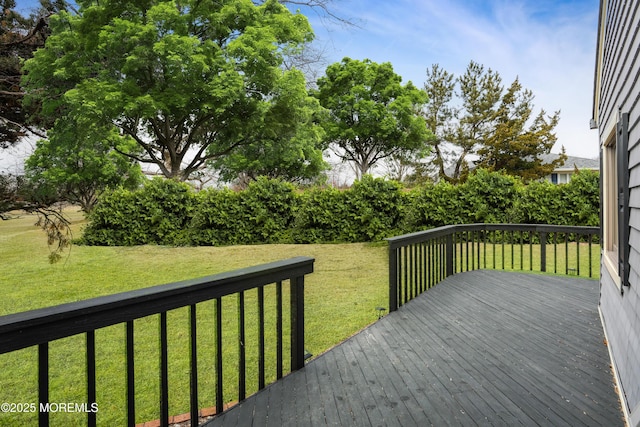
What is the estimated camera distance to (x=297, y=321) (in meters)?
2.58

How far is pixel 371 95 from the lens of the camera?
2181 cm

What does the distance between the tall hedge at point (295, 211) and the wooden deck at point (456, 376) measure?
18.8ft

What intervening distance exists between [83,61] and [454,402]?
15.3 meters

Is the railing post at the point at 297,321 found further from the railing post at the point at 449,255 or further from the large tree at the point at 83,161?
the large tree at the point at 83,161

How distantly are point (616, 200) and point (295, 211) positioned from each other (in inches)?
325

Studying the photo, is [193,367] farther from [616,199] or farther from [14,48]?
[14,48]

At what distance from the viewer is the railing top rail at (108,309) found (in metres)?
1.20

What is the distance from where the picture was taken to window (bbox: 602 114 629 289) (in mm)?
2150

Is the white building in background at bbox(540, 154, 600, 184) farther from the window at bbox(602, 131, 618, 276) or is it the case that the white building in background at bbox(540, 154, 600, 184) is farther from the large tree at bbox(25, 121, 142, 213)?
the window at bbox(602, 131, 618, 276)

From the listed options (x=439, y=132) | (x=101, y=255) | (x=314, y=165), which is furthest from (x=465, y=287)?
(x=439, y=132)

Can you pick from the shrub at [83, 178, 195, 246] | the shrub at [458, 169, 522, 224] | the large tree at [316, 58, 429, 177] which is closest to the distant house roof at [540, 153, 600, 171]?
the large tree at [316, 58, 429, 177]

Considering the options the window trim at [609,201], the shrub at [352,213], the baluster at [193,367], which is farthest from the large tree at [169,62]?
the baluster at [193,367]

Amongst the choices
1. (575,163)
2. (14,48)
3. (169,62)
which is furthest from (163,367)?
(575,163)

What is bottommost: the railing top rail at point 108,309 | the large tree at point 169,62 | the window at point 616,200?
the railing top rail at point 108,309
